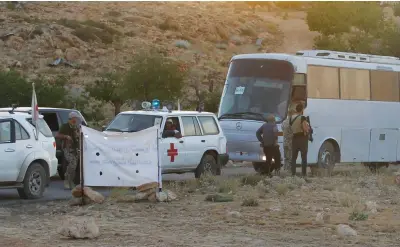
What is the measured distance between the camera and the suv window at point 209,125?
22.8 m

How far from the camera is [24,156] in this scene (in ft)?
58.8

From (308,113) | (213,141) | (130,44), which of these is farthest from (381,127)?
(130,44)

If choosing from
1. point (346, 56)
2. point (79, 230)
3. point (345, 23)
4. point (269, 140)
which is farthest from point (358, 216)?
point (345, 23)

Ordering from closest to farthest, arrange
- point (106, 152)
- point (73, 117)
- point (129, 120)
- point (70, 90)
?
point (106, 152) < point (73, 117) < point (129, 120) < point (70, 90)

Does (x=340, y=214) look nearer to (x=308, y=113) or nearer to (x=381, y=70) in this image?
(x=308, y=113)

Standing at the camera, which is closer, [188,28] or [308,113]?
[308,113]

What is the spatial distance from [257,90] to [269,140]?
2.88m

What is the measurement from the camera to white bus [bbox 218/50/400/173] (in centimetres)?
2506

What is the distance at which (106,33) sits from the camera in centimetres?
8388

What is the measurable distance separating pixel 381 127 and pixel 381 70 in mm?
1795

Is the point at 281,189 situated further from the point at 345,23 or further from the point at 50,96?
the point at 345,23

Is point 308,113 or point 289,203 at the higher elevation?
point 308,113

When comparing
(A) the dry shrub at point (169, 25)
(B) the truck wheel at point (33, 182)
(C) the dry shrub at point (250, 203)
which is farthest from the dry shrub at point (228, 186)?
(A) the dry shrub at point (169, 25)

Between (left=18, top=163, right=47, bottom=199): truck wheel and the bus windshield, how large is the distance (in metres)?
8.02
